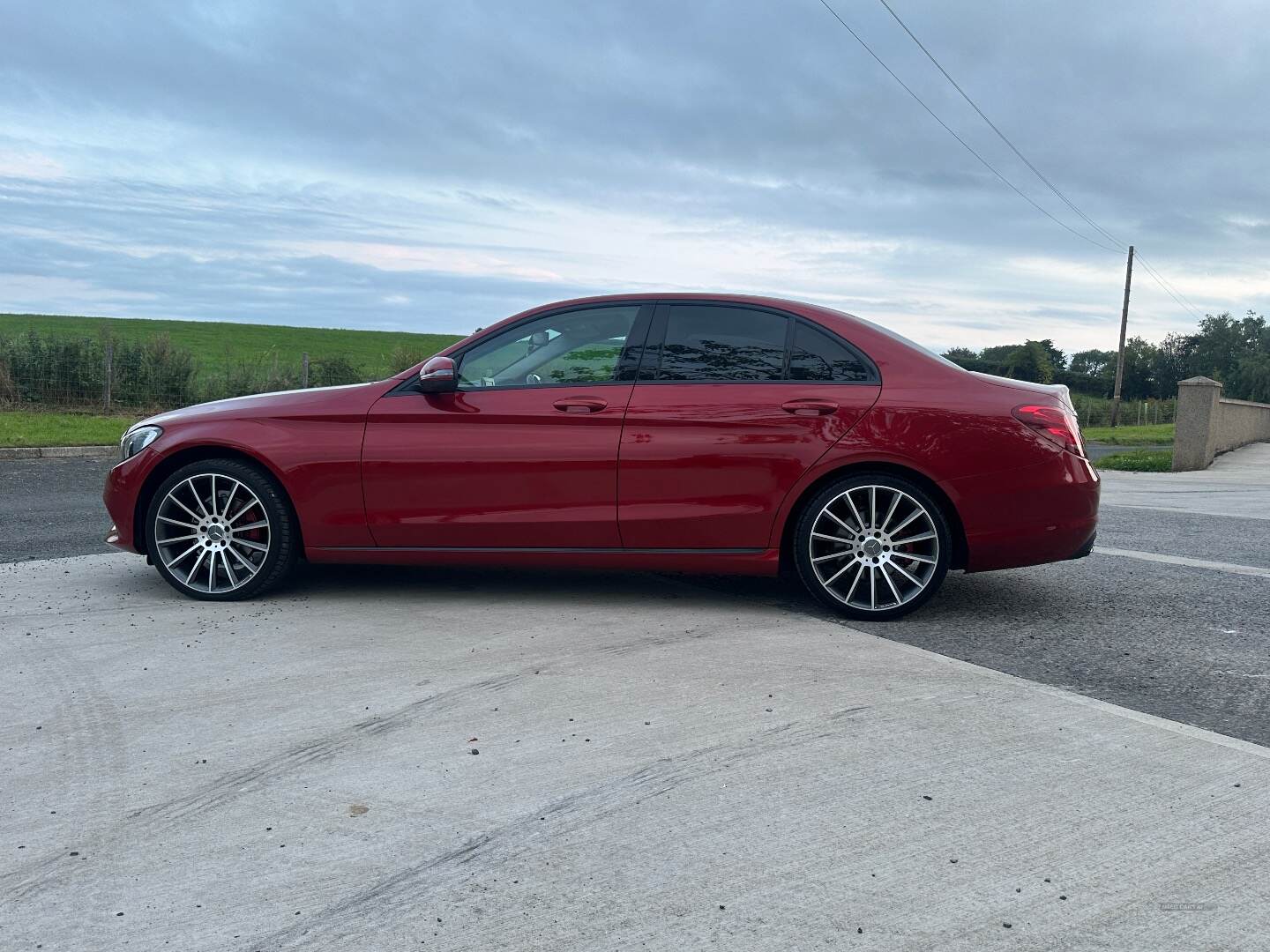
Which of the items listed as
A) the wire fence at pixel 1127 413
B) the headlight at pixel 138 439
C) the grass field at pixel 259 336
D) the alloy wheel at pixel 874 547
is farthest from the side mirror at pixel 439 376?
the wire fence at pixel 1127 413

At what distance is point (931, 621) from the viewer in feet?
18.8

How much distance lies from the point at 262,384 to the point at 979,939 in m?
25.1

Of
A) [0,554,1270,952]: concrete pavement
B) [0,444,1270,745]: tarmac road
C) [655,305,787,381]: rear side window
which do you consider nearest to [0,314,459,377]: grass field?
[0,444,1270,745]: tarmac road

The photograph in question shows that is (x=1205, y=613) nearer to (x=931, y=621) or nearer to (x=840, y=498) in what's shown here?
(x=931, y=621)

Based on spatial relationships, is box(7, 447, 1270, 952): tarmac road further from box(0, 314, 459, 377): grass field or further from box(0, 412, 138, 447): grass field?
box(0, 314, 459, 377): grass field

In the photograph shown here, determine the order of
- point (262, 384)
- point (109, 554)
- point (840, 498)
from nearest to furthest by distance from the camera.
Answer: point (840, 498), point (109, 554), point (262, 384)

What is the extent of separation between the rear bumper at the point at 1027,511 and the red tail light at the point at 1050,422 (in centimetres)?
7

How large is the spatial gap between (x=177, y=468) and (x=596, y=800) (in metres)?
3.85

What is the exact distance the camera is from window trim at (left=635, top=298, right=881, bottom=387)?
575 cm

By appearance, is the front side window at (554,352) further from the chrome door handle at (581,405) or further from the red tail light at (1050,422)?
the red tail light at (1050,422)

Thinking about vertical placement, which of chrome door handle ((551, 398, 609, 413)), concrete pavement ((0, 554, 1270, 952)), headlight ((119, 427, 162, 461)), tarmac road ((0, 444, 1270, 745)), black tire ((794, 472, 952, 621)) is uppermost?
chrome door handle ((551, 398, 609, 413))

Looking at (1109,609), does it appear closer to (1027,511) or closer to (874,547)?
(1027,511)

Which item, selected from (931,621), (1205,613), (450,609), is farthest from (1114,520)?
(450,609)

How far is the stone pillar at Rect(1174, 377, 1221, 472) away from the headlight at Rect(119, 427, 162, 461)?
18200mm
